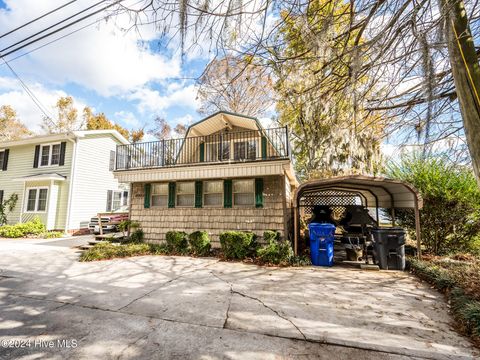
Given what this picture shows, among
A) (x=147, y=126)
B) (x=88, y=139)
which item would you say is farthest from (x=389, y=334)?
(x=147, y=126)

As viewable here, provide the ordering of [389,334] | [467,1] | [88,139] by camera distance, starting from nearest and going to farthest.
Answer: [389,334] → [467,1] → [88,139]

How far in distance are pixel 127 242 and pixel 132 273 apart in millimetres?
3762

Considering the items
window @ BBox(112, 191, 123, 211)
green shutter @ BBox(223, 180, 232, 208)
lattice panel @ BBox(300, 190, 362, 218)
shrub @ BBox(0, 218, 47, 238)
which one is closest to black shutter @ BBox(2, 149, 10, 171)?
shrub @ BBox(0, 218, 47, 238)

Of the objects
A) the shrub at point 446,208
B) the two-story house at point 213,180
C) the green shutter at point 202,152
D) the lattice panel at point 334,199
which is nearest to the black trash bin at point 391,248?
the shrub at point 446,208

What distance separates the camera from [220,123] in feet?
33.9

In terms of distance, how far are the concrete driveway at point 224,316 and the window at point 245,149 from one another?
521 cm

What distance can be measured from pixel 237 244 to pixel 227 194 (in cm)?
203

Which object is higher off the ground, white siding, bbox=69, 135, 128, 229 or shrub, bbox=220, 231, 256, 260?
white siding, bbox=69, 135, 128, 229

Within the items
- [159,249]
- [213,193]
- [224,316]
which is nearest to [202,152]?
[213,193]

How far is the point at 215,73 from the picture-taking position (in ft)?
9.76

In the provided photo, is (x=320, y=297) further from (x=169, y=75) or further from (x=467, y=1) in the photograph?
(x=467, y=1)

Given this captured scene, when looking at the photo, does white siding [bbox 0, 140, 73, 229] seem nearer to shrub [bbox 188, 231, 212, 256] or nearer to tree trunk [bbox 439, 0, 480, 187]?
shrub [bbox 188, 231, 212, 256]

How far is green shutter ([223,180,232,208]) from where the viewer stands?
849 cm

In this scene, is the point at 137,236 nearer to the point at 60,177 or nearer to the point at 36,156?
the point at 60,177
